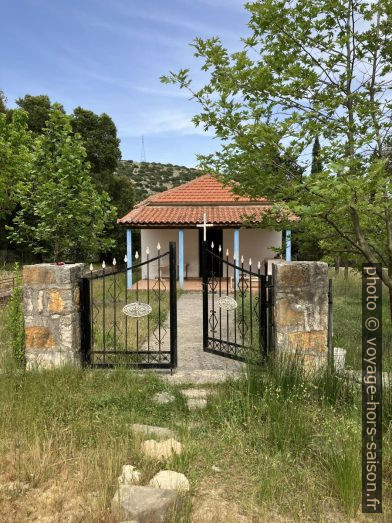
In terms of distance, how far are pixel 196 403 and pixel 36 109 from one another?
27499 mm

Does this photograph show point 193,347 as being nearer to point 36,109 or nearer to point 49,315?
point 49,315

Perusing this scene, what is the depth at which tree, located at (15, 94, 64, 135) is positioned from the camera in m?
26.8

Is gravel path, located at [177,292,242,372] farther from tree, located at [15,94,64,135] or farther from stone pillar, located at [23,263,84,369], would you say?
tree, located at [15,94,64,135]

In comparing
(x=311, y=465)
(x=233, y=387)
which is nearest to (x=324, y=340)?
(x=233, y=387)

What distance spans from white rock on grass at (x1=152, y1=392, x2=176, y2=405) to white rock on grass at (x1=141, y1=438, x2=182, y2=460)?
3.29ft

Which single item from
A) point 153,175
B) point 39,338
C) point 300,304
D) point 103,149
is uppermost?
point 153,175

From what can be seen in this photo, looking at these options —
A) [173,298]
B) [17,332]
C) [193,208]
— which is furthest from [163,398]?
[193,208]

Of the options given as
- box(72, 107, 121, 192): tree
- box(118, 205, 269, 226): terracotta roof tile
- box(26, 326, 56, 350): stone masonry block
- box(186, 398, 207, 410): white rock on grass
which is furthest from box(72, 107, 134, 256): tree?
box(186, 398, 207, 410): white rock on grass

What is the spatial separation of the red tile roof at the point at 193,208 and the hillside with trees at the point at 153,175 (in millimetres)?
27438

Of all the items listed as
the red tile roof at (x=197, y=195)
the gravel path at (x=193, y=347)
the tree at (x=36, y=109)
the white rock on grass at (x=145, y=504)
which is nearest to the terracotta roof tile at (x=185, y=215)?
the red tile roof at (x=197, y=195)

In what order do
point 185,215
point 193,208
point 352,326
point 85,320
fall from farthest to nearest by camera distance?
point 193,208
point 185,215
point 352,326
point 85,320

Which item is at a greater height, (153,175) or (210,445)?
(153,175)

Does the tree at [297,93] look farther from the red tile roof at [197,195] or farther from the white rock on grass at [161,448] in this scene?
the red tile roof at [197,195]

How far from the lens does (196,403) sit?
4.34m
